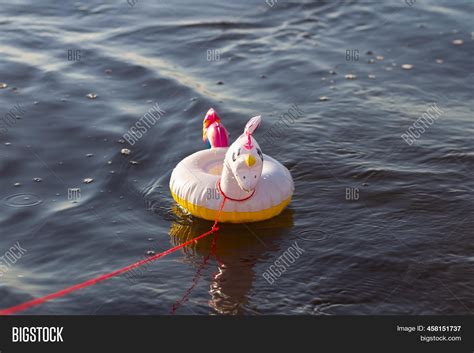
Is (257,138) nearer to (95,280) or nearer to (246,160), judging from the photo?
(246,160)

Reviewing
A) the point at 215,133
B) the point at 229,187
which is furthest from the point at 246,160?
the point at 215,133

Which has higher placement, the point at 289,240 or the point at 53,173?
the point at 53,173

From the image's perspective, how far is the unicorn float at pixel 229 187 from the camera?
8234mm

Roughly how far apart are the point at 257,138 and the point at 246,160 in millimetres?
3032

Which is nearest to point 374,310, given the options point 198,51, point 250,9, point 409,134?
point 409,134

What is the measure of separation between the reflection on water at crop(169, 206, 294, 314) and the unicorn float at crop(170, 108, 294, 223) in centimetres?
17

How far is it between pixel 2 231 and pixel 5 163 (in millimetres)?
1618

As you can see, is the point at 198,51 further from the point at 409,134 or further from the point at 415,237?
the point at 415,237

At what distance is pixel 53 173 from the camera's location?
998 cm

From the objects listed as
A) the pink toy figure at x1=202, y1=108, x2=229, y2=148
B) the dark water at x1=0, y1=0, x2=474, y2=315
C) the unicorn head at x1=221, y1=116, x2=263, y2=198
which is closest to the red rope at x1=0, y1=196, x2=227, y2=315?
the dark water at x1=0, y1=0, x2=474, y2=315

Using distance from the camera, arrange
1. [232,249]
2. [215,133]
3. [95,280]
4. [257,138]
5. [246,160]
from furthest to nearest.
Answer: [257,138]
[215,133]
[232,249]
[246,160]
[95,280]

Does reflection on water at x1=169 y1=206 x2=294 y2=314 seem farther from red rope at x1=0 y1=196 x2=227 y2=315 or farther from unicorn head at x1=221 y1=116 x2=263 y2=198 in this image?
unicorn head at x1=221 y1=116 x2=263 y2=198

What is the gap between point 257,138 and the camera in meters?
10.9

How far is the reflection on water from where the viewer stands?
25.7ft
